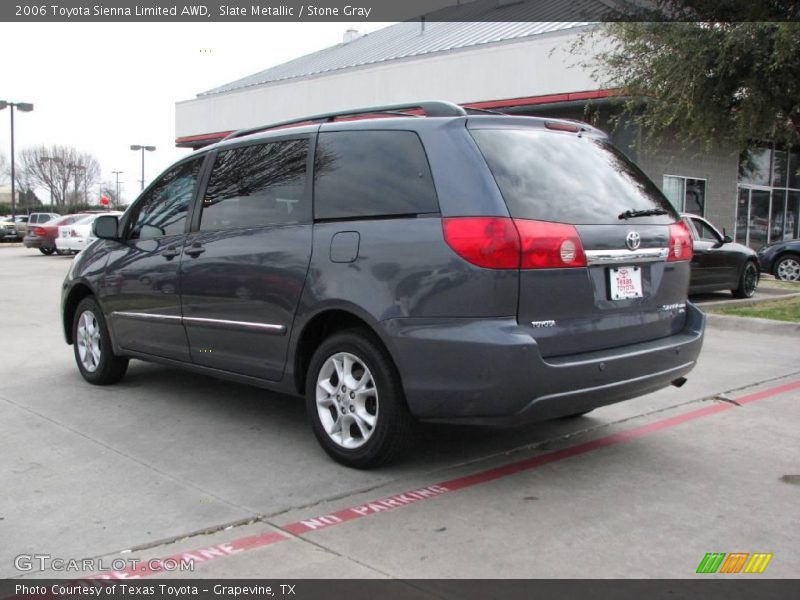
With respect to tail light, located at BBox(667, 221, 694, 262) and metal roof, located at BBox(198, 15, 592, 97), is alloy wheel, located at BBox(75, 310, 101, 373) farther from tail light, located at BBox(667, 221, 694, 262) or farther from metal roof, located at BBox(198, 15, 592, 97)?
metal roof, located at BBox(198, 15, 592, 97)

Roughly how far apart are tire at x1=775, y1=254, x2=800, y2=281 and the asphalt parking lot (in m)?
12.6

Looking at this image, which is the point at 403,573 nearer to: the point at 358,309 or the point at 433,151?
the point at 358,309

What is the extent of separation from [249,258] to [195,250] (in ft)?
2.09

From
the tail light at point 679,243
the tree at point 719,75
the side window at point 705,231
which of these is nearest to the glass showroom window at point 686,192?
the tree at point 719,75

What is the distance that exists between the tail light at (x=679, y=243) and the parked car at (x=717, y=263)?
8264 mm

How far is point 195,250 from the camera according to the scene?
5.32 meters

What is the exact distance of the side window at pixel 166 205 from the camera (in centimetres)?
563

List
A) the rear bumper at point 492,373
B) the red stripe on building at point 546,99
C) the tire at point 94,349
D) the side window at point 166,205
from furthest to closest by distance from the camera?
the red stripe on building at point 546,99, the tire at point 94,349, the side window at point 166,205, the rear bumper at point 492,373

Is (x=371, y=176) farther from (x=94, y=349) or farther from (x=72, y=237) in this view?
(x=72, y=237)

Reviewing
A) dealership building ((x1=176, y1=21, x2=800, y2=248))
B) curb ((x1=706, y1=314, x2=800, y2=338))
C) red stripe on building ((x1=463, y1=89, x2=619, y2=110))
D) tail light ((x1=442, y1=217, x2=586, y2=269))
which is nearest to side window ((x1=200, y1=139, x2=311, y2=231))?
tail light ((x1=442, y1=217, x2=586, y2=269))

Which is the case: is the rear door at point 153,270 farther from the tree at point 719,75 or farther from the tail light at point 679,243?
the tree at point 719,75

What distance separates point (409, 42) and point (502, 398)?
24.4m

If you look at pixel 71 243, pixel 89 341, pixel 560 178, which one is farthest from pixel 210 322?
pixel 71 243

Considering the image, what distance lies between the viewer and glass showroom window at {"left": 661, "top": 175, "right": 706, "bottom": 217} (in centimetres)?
2030
